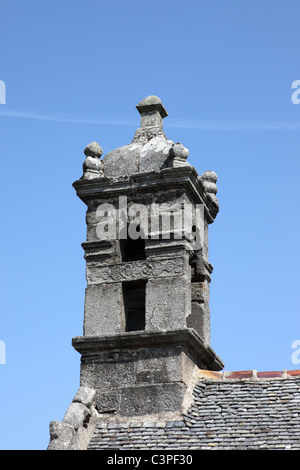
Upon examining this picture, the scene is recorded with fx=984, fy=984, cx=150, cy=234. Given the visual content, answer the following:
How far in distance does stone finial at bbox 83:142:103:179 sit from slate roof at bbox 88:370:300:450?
3.29 metres

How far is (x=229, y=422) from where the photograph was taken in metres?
11.9

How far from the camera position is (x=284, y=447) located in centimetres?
1111

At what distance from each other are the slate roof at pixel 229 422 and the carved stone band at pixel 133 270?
1.51 m

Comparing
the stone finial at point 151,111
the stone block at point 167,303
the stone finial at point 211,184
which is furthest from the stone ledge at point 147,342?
the stone finial at point 151,111

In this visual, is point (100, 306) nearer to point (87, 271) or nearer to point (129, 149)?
point (87, 271)

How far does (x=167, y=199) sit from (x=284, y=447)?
156 inches

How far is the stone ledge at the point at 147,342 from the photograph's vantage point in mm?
12594

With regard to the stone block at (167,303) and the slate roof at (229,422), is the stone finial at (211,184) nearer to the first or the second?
the stone block at (167,303)

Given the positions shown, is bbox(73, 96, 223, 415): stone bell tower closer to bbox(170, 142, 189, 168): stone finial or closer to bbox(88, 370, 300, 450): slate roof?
bbox(170, 142, 189, 168): stone finial

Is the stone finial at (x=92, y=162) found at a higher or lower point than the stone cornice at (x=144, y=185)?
higher

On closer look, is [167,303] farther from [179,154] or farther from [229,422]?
[179,154]

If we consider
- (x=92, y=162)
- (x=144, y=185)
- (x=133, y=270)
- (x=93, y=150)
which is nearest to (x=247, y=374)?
(x=133, y=270)

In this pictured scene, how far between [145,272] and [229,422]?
7.96 ft
